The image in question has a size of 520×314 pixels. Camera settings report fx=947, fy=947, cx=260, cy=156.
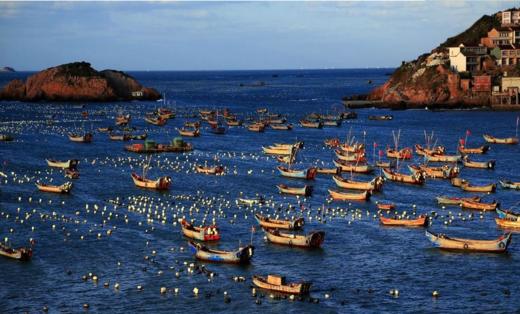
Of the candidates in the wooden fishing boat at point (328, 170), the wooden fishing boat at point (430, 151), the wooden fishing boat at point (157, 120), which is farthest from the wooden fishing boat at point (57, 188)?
the wooden fishing boat at point (157, 120)

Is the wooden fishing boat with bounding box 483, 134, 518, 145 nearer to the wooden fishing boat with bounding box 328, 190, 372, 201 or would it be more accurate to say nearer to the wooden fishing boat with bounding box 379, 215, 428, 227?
the wooden fishing boat with bounding box 328, 190, 372, 201

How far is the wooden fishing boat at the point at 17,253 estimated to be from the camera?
68.6 m

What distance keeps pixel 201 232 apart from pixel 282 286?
16214 millimetres

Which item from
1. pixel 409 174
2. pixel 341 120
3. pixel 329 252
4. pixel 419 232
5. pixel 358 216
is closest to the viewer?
pixel 329 252

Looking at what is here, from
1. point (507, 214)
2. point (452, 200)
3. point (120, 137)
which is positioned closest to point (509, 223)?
point (507, 214)

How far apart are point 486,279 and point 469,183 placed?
125ft

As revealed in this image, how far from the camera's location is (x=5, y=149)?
138 m

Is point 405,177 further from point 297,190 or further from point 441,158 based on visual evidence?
point 441,158

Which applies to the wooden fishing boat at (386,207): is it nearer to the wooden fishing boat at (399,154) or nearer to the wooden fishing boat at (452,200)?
the wooden fishing boat at (452,200)

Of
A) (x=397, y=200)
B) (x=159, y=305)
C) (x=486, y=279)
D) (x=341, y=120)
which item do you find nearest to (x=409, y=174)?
(x=397, y=200)

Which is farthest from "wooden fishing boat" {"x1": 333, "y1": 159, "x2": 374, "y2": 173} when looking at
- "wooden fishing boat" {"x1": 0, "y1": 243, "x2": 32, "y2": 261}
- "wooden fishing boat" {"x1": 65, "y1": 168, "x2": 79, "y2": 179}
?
"wooden fishing boat" {"x1": 0, "y1": 243, "x2": 32, "y2": 261}

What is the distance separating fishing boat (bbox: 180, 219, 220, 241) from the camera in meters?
74.7

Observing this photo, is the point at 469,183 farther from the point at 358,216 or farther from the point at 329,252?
the point at 329,252

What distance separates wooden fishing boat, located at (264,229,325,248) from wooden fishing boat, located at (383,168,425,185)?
31.6 m
